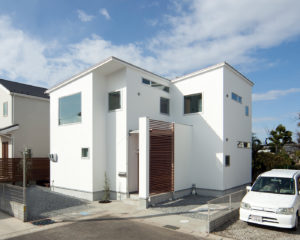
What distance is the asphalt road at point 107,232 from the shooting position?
253 inches

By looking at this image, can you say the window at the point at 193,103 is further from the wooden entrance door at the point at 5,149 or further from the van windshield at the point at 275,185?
the wooden entrance door at the point at 5,149

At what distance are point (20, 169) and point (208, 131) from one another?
11362mm

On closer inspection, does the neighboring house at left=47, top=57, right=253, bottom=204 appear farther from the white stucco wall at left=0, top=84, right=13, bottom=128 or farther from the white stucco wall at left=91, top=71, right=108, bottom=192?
the white stucco wall at left=0, top=84, right=13, bottom=128

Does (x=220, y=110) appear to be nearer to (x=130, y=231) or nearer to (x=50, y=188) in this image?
(x=130, y=231)

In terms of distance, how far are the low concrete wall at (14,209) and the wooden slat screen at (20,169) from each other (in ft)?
16.9

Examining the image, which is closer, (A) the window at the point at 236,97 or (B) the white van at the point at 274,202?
(B) the white van at the point at 274,202

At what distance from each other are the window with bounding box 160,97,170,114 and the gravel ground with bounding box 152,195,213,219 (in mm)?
4889

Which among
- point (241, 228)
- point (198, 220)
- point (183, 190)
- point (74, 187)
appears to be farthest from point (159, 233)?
point (74, 187)

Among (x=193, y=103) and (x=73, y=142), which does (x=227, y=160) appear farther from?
(x=73, y=142)

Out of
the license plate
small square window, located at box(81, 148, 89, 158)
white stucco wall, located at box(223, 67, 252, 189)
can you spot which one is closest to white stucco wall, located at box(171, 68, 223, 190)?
white stucco wall, located at box(223, 67, 252, 189)

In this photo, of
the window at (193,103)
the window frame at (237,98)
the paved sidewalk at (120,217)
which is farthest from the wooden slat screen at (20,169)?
the window frame at (237,98)

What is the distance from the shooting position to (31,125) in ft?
51.9

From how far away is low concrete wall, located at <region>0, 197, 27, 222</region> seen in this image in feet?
25.7

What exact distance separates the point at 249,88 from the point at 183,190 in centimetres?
780
